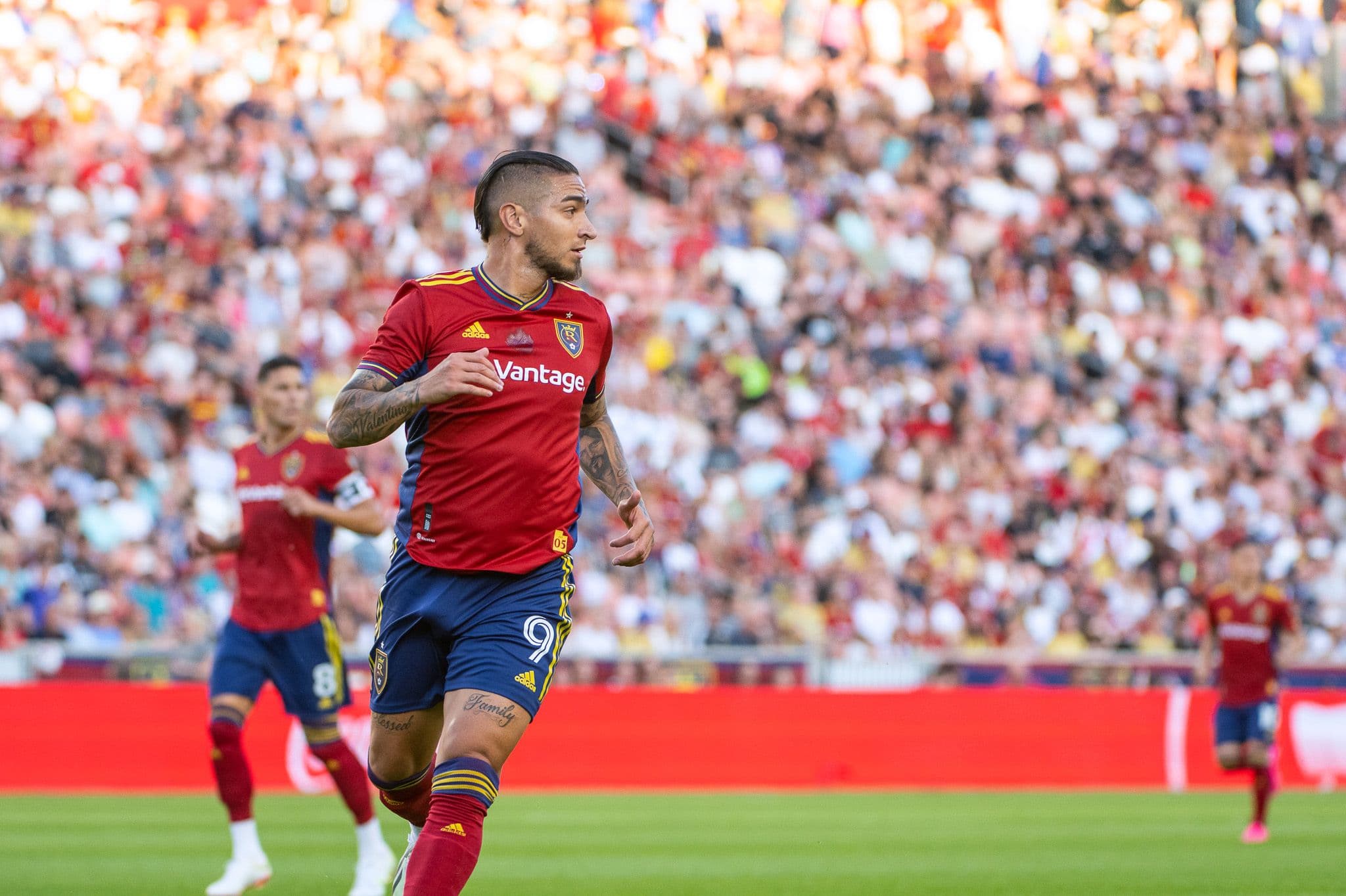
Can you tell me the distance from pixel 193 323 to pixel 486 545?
16658 millimetres

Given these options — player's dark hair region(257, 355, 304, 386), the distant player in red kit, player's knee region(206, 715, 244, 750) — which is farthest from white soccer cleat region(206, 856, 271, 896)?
the distant player in red kit

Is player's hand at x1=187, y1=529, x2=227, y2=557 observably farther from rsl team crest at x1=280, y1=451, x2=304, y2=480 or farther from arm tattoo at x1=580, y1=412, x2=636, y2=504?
arm tattoo at x1=580, y1=412, x2=636, y2=504

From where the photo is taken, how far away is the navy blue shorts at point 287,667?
10320 mm

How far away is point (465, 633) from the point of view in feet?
21.1

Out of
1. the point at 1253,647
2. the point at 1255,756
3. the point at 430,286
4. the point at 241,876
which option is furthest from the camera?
the point at 1253,647

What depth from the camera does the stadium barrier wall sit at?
59.2ft

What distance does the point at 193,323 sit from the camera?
22.2m

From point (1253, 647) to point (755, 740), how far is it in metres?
5.62

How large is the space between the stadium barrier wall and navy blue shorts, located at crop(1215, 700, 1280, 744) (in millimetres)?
4159

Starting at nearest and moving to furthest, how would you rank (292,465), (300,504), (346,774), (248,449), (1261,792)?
(300,504) < (346,774) < (292,465) < (248,449) < (1261,792)

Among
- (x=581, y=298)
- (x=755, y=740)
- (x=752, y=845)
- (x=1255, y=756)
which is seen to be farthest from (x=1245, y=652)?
(x=581, y=298)

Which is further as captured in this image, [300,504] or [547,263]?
[300,504]

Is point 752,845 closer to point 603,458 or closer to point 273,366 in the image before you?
point 273,366

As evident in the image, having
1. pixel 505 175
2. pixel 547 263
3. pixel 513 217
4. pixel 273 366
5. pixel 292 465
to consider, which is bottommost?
pixel 292 465
